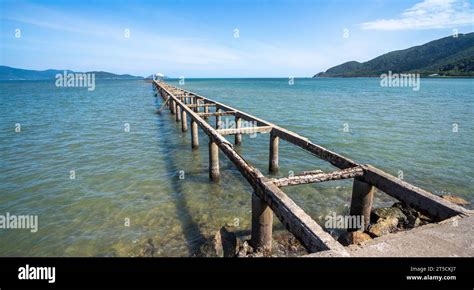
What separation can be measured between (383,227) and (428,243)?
8.79 ft

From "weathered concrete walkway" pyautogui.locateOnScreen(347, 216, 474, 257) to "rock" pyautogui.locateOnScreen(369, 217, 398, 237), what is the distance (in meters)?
2.03

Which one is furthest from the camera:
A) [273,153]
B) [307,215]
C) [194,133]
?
[194,133]

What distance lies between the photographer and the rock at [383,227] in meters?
5.88

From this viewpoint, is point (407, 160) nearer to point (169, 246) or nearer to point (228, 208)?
point (228, 208)

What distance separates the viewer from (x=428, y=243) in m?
3.55

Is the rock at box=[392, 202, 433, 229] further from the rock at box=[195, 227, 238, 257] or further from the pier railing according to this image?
the rock at box=[195, 227, 238, 257]

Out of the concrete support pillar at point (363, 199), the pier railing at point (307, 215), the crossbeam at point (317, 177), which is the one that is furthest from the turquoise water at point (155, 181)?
the crossbeam at point (317, 177)

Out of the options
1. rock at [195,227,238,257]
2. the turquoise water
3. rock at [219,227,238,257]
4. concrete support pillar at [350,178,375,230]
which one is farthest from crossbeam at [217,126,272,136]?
concrete support pillar at [350,178,375,230]

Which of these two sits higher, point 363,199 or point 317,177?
point 317,177

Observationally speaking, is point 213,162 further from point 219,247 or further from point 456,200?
point 456,200

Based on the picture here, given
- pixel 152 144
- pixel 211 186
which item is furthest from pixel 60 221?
pixel 152 144

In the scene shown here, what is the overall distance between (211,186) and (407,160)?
32.2 ft

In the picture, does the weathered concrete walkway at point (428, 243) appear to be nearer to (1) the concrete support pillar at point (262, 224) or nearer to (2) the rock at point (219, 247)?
(1) the concrete support pillar at point (262, 224)

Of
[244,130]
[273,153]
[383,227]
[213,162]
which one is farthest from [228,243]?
[273,153]
